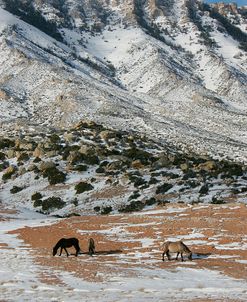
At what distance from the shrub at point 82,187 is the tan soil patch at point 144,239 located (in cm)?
1222

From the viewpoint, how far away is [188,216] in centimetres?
2867

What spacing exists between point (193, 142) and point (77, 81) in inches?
1855

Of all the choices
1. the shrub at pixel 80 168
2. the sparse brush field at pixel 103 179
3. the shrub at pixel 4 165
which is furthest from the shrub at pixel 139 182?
the shrub at pixel 4 165

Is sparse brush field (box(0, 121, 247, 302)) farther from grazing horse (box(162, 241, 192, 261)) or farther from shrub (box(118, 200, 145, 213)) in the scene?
grazing horse (box(162, 241, 192, 261))

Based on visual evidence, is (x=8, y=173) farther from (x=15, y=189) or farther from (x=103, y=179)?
(x=103, y=179)

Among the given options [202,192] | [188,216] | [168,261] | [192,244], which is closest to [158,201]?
[202,192]

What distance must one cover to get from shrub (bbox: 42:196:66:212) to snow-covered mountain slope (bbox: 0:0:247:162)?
39.8 metres

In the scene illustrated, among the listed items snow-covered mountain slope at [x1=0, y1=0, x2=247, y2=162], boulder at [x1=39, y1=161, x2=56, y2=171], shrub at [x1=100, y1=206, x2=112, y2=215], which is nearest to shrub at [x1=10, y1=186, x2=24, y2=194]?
boulder at [x1=39, y1=161, x2=56, y2=171]

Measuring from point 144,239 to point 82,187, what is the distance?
2150cm

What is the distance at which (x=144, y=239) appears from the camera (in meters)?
23.2

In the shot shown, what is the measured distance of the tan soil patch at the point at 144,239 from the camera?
16.9m

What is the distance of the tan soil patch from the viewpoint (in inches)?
667

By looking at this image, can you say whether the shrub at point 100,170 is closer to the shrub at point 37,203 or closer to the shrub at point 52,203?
the shrub at point 52,203

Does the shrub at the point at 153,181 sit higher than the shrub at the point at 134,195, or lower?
higher
